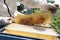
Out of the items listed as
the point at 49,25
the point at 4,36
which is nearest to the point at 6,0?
the point at 49,25

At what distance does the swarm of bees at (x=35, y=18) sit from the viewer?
2.69 ft

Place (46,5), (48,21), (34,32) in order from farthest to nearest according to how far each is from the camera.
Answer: (46,5) < (48,21) < (34,32)

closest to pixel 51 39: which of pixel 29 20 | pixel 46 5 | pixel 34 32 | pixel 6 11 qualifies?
pixel 34 32

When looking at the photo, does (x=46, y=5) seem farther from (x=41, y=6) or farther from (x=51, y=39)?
(x=51, y=39)

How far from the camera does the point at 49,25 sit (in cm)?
87

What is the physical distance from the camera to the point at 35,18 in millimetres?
827

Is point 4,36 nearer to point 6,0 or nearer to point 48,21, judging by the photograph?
point 48,21

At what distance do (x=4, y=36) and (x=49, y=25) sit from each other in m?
0.36

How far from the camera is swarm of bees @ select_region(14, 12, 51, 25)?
82 centimetres

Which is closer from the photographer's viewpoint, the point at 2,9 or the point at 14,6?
the point at 2,9

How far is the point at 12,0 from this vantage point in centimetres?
124

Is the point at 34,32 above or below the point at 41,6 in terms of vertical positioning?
below

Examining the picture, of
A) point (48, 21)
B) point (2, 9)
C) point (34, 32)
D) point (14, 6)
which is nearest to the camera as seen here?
point (34, 32)

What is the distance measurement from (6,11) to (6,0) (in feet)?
0.34
